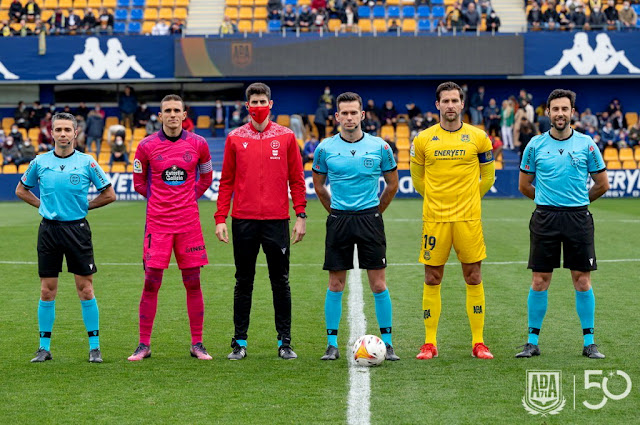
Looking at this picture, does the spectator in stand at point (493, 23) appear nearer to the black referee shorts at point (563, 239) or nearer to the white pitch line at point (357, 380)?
the white pitch line at point (357, 380)

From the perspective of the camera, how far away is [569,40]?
32344 millimetres

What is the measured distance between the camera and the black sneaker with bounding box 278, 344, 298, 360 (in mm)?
7648

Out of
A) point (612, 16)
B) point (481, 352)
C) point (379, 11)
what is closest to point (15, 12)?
point (379, 11)

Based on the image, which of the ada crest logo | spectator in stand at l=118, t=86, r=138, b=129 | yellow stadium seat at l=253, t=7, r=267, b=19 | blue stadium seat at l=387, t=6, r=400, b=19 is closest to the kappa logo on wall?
spectator in stand at l=118, t=86, r=138, b=129

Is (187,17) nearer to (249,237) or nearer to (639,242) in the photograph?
(639,242)

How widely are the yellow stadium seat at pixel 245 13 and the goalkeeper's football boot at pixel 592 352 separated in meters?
28.5

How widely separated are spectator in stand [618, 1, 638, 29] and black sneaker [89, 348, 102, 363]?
2867 cm

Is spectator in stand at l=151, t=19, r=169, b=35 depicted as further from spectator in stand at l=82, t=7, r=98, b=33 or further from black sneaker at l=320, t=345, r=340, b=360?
black sneaker at l=320, t=345, r=340, b=360

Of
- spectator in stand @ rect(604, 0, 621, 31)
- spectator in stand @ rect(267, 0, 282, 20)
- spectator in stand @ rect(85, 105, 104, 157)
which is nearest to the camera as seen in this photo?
spectator in stand @ rect(85, 105, 104, 157)

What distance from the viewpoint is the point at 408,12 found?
112 ft

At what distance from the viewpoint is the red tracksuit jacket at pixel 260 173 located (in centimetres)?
771

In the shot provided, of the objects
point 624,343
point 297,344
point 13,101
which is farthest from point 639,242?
point 13,101

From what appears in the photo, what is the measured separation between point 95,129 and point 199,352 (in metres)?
25.5

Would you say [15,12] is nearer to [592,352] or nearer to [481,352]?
[481,352]
